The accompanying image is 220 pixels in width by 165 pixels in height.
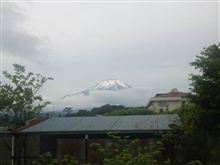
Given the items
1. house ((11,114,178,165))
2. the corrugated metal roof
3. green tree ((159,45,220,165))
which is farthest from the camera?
the corrugated metal roof

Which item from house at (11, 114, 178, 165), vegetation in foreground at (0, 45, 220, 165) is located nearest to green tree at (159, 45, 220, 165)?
vegetation in foreground at (0, 45, 220, 165)

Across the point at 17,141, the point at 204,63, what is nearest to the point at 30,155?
the point at 17,141

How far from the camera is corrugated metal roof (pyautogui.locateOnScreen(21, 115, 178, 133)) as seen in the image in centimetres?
2319

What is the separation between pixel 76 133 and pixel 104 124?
170cm

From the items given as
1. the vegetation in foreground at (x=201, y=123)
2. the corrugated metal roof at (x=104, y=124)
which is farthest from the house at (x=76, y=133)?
the vegetation in foreground at (x=201, y=123)

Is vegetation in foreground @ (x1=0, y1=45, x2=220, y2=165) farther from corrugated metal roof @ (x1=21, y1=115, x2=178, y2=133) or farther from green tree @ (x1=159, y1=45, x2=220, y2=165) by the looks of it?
corrugated metal roof @ (x1=21, y1=115, x2=178, y2=133)

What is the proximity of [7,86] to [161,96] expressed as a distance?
56826 millimetres

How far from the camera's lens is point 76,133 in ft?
78.7

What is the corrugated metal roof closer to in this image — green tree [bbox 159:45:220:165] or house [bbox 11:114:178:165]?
house [bbox 11:114:178:165]

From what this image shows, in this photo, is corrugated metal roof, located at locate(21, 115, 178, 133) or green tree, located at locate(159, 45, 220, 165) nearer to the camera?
green tree, located at locate(159, 45, 220, 165)

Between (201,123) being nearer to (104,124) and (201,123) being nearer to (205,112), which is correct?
(205,112)

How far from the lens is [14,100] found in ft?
91.4

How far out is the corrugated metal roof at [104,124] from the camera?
2319 centimetres

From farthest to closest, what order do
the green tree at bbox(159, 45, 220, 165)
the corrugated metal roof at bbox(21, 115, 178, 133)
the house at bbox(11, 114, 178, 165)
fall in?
the corrugated metal roof at bbox(21, 115, 178, 133), the house at bbox(11, 114, 178, 165), the green tree at bbox(159, 45, 220, 165)
